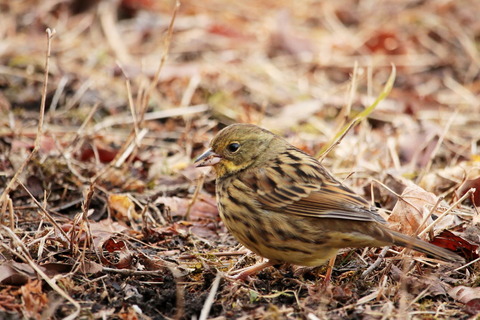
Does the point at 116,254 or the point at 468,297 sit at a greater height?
the point at 468,297

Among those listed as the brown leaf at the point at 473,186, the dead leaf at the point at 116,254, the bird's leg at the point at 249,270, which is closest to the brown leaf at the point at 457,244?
the brown leaf at the point at 473,186

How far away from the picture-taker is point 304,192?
14.0 feet

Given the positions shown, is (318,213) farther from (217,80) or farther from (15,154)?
(217,80)

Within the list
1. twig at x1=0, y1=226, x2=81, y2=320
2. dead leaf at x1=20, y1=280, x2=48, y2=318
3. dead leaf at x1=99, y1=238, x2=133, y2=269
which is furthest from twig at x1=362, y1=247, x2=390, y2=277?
dead leaf at x1=20, y1=280, x2=48, y2=318

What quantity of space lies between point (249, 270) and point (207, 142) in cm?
251

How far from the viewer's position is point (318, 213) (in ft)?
13.5

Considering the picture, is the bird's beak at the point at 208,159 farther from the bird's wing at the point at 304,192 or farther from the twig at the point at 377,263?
the twig at the point at 377,263

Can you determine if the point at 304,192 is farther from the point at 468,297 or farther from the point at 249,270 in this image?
the point at 468,297

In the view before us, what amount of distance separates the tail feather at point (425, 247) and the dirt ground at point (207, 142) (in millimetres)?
151

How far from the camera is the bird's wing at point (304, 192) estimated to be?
13.4 feet

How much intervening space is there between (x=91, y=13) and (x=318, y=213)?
5.94 meters

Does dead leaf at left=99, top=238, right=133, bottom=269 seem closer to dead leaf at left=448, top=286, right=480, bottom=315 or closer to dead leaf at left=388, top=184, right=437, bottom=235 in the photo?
dead leaf at left=388, top=184, right=437, bottom=235

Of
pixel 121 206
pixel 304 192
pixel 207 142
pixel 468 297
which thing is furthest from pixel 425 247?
pixel 207 142

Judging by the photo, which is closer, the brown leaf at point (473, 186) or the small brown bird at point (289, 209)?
the small brown bird at point (289, 209)
